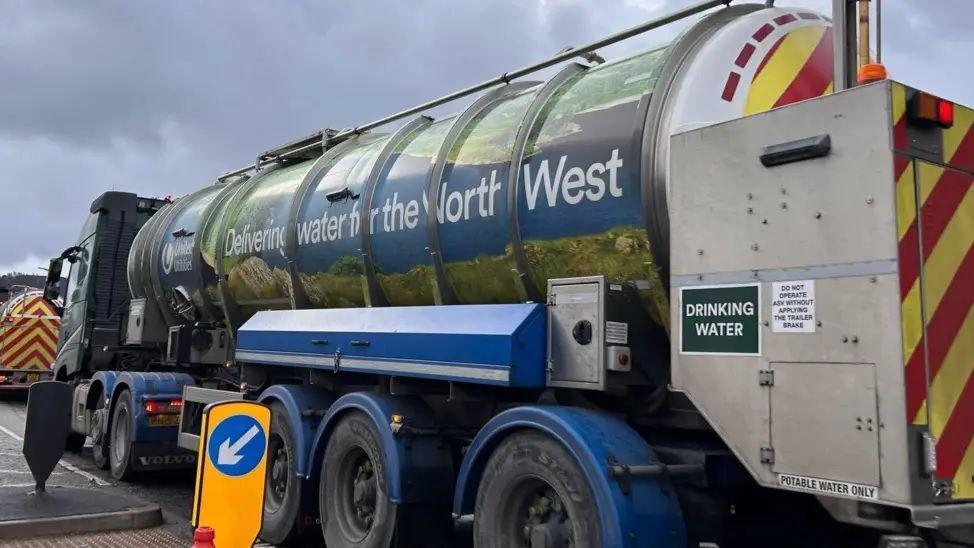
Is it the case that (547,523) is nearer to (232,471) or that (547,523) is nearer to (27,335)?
(232,471)

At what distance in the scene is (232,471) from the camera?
14.9 feet

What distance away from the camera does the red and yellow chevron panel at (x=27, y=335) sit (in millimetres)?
19297

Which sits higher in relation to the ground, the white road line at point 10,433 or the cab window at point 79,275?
the cab window at point 79,275

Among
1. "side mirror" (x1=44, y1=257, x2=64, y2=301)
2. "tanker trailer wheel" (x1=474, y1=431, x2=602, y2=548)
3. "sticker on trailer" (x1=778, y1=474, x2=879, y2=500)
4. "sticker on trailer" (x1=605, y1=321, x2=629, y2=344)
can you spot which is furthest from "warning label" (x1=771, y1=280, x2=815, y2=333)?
"side mirror" (x1=44, y1=257, x2=64, y2=301)

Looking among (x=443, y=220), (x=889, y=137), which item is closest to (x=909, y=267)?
(x=889, y=137)

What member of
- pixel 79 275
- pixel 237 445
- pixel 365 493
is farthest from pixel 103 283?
pixel 237 445

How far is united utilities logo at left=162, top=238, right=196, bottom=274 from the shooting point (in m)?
8.97

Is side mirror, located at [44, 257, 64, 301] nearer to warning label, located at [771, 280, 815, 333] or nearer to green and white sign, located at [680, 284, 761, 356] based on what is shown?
green and white sign, located at [680, 284, 761, 356]

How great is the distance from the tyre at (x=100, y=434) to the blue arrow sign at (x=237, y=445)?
238 inches

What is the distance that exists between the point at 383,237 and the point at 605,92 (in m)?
1.96

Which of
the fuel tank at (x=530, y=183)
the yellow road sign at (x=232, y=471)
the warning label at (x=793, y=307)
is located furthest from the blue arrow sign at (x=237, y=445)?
the warning label at (x=793, y=307)

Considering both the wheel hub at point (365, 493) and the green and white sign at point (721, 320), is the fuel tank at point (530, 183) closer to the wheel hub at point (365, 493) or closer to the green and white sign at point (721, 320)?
the green and white sign at point (721, 320)

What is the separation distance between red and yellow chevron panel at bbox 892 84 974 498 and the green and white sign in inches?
22.2

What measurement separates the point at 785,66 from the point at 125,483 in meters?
8.19
